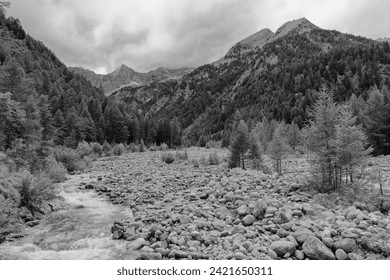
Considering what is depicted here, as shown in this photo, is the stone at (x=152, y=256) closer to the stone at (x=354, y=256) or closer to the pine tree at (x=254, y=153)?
the stone at (x=354, y=256)

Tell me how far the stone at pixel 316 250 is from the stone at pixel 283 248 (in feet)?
1.10

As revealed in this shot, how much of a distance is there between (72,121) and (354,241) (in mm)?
67170

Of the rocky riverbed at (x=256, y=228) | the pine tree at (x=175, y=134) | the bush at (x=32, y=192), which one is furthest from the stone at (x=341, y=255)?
the pine tree at (x=175, y=134)

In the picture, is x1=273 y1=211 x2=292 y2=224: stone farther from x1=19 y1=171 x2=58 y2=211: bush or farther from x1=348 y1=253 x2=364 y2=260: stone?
x1=19 y1=171 x2=58 y2=211: bush

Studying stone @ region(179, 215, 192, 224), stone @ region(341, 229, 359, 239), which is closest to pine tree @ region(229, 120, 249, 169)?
stone @ region(179, 215, 192, 224)

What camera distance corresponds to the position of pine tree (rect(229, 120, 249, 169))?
1121 inches

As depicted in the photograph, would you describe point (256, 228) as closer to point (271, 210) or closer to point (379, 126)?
point (271, 210)

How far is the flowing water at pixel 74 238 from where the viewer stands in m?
8.74

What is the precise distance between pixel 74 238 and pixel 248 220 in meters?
7.00

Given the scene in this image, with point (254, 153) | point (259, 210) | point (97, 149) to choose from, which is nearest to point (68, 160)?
point (254, 153)

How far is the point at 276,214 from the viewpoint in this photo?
33.7 ft

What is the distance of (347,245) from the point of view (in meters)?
7.35
